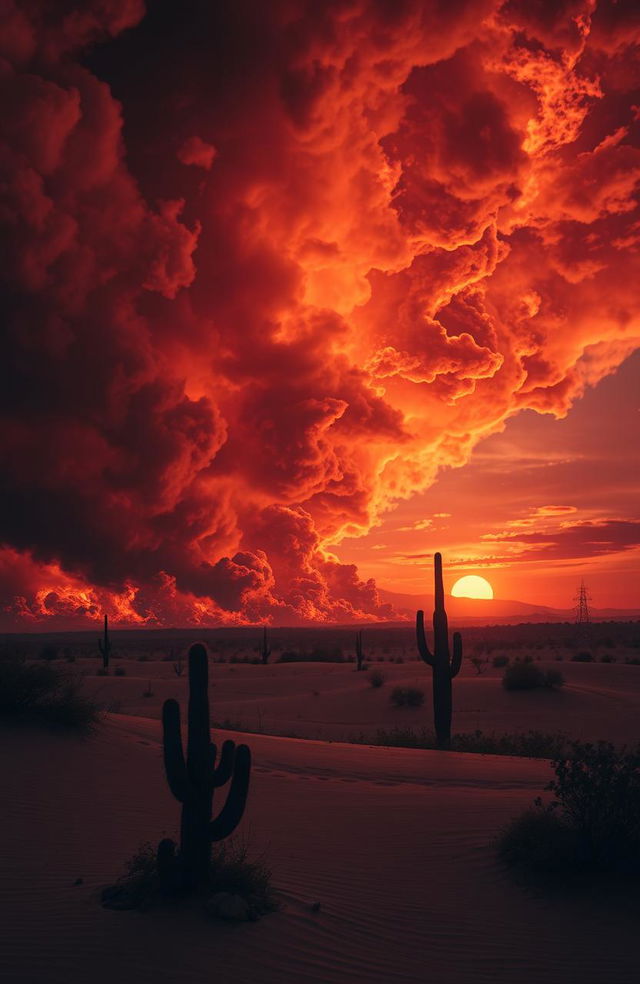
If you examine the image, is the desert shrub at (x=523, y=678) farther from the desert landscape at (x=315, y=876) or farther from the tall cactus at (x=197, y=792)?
the tall cactus at (x=197, y=792)

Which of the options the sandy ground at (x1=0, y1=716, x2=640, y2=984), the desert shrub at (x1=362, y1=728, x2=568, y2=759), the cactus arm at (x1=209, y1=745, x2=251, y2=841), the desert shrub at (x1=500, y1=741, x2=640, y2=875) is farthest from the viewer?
the desert shrub at (x1=362, y1=728, x2=568, y2=759)

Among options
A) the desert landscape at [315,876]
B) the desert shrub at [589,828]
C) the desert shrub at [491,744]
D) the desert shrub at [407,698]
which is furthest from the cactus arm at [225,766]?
the desert shrub at [407,698]

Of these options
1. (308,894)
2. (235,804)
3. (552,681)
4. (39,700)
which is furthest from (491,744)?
(235,804)

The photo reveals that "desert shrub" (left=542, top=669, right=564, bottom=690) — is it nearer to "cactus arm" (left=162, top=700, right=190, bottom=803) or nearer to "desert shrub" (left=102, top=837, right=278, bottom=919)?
"desert shrub" (left=102, top=837, right=278, bottom=919)

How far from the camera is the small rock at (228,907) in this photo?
6.94 m

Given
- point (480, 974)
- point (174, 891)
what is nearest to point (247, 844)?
point (174, 891)

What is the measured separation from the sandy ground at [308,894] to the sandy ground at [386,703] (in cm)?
1075

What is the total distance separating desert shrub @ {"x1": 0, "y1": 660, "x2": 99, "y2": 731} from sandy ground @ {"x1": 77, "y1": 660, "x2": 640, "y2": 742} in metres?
7.66

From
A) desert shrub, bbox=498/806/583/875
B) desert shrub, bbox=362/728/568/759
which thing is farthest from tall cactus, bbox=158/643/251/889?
desert shrub, bbox=362/728/568/759

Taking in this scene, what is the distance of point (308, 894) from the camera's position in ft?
25.3

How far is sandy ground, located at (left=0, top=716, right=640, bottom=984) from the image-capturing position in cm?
623

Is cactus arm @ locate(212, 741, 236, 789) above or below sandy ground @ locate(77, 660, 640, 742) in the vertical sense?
above

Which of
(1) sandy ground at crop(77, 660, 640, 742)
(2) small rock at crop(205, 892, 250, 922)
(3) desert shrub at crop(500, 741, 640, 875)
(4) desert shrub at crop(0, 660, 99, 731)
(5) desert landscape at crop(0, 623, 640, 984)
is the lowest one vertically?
(1) sandy ground at crop(77, 660, 640, 742)

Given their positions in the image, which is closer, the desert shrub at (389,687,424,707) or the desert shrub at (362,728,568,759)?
the desert shrub at (362,728,568,759)
